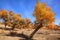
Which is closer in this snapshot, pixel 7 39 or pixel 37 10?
pixel 7 39

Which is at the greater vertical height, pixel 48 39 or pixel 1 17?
pixel 1 17

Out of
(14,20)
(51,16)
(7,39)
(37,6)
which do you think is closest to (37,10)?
(37,6)

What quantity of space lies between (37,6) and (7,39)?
416 inches

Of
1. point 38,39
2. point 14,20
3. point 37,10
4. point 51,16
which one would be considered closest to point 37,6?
point 37,10

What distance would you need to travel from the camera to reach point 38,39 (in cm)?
3300

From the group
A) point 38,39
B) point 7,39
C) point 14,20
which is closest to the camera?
point 7,39

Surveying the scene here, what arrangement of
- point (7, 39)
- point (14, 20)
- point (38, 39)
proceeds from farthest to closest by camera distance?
1. point (14, 20)
2. point (38, 39)
3. point (7, 39)

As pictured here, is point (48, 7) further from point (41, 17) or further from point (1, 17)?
point (1, 17)

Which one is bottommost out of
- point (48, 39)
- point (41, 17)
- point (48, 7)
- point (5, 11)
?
point (48, 39)

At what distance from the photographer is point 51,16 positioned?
34.4m

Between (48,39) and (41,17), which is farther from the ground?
(41,17)

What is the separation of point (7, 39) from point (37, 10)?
9874 mm

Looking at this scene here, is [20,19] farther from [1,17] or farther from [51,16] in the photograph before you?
[51,16]

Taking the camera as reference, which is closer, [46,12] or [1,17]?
[46,12]
